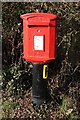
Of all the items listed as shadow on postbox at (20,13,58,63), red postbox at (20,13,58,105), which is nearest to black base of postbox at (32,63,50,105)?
red postbox at (20,13,58,105)

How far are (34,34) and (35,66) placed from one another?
456 mm

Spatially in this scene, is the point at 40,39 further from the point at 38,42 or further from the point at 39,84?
the point at 39,84

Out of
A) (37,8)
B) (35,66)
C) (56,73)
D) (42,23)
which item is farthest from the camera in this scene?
(56,73)

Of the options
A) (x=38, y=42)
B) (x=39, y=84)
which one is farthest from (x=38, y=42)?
(x=39, y=84)

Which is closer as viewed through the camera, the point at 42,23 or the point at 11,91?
the point at 42,23

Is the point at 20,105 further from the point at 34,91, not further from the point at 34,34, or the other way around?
the point at 34,34

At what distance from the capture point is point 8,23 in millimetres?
5426

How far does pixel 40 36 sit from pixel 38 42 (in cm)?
8

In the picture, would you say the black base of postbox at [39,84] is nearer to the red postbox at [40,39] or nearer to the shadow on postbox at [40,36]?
the red postbox at [40,39]

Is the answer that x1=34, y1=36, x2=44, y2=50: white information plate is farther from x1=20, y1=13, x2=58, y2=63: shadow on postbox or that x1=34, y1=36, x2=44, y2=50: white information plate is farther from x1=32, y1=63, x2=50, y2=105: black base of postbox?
x1=32, y1=63, x2=50, y2=105: black base of postbox

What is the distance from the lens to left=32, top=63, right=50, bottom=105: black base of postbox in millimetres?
4754

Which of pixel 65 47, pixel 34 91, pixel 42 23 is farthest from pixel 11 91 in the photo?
pixel 42 23

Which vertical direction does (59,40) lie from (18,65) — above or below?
above

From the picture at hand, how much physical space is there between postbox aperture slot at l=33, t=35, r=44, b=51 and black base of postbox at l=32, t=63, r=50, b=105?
24 cm
